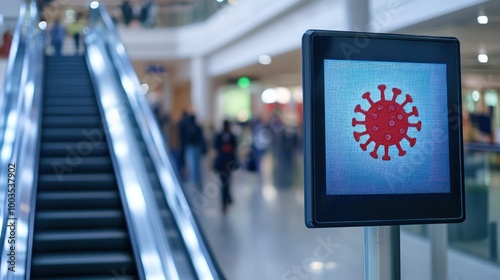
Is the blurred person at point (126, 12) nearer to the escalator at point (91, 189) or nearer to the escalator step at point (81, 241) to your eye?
the escalator at point (91, 189)

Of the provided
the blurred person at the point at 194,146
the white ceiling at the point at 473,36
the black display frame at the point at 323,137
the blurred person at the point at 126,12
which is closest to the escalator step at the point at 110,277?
the black display frame at the point at 323,137

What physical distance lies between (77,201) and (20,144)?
2.45 ft

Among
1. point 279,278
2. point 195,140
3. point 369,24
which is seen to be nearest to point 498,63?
point 369,24

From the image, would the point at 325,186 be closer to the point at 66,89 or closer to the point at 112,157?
the point at 112,157

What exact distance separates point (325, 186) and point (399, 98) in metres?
0.48

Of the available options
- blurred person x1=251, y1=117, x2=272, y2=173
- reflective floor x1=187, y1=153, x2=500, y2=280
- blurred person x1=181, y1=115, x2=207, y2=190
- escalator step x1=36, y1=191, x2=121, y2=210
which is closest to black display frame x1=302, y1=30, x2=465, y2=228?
escalator step x1=36, y1=191, x2=121, y2=210

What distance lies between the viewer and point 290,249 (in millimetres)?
8648

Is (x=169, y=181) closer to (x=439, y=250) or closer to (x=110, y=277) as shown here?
(x=110, y=277)

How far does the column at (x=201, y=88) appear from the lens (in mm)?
22922

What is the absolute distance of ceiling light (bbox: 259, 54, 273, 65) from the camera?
15150mm

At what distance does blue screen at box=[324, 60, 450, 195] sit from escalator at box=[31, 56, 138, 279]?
10.8 feet

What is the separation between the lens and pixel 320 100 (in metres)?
2.66

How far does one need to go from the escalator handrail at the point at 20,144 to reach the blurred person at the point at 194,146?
399cm

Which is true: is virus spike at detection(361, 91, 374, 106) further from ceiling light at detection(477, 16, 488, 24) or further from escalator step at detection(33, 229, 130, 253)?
ceiling light at detection(477, 16, 488, 24)
